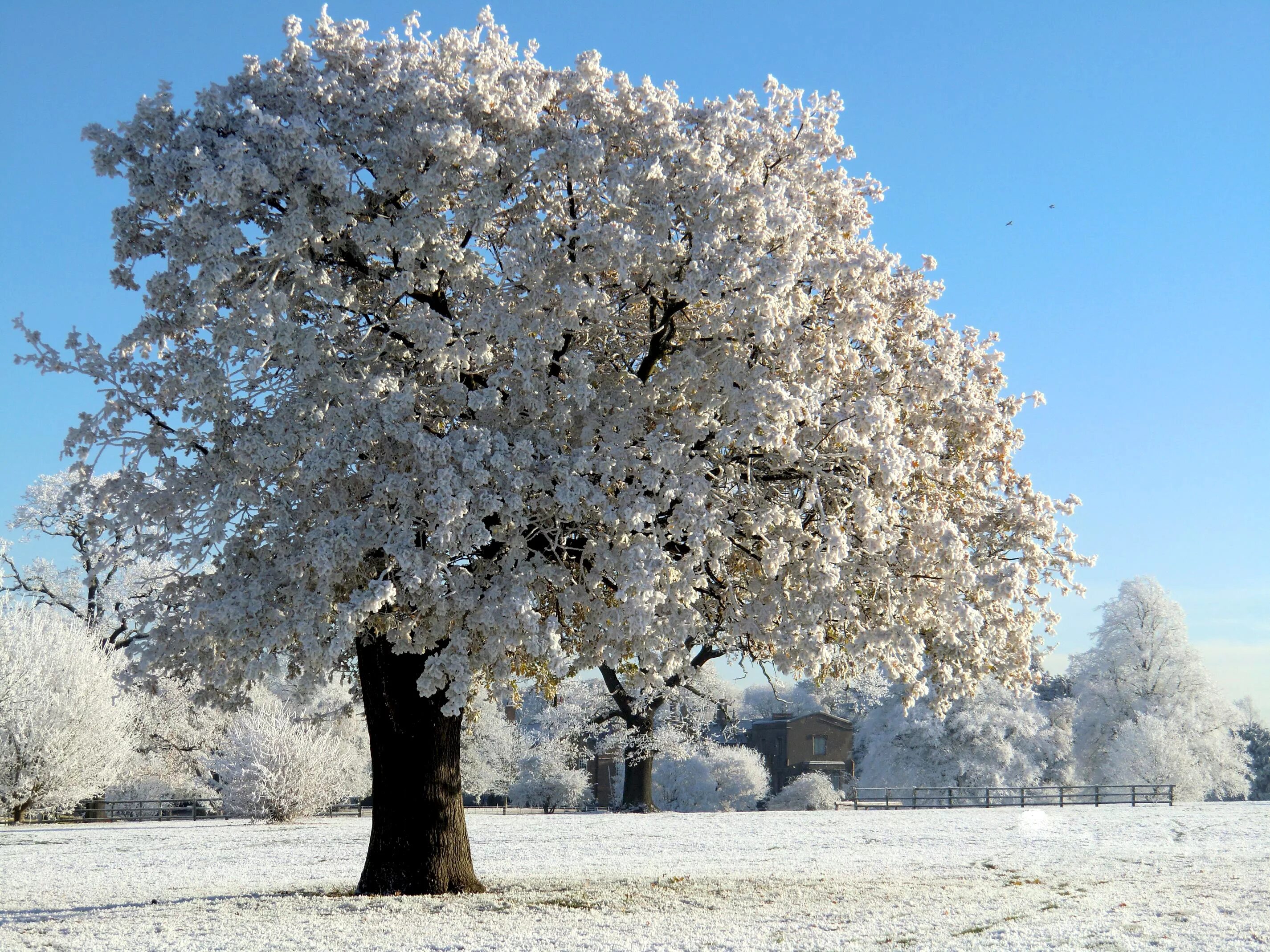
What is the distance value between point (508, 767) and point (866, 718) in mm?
22232

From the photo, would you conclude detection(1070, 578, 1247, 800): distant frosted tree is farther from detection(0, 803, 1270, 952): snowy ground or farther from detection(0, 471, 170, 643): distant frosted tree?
detection(0, 471, 170, 643): distant frosted tree

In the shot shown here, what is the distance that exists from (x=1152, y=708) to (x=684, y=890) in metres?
40.6

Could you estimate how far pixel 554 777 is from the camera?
59406mm

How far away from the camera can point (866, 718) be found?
194 ft

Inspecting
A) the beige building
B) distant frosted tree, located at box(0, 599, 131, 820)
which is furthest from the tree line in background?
the beige building

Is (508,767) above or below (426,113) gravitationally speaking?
below

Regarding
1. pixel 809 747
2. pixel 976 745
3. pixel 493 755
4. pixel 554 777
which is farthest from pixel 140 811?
pixel 809 747

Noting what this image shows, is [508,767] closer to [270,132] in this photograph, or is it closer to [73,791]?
[73,791]

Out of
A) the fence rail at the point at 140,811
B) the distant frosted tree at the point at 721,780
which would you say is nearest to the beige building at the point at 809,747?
the distant frosted tree at the point at 721,780

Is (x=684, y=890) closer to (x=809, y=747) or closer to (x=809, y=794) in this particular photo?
(x=809, y=794)

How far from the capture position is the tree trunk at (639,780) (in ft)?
122

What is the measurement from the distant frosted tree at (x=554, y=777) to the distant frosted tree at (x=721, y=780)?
510 cm

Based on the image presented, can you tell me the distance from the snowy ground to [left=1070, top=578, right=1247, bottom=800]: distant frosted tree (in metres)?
19.2

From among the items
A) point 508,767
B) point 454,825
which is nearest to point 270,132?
point 454,825
